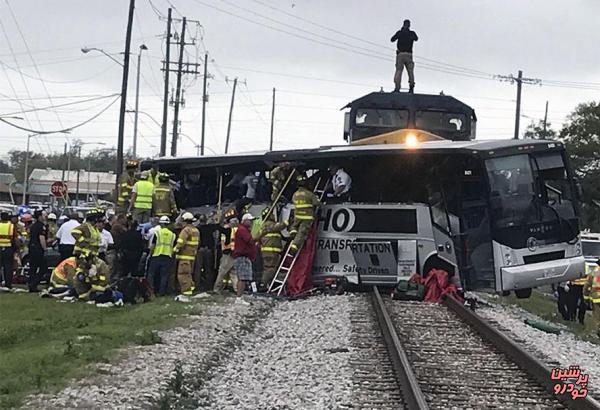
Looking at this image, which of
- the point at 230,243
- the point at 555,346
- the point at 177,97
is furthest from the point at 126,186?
the point at 177,97

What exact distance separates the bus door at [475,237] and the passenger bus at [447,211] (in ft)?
0.06

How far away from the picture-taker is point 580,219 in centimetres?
1709

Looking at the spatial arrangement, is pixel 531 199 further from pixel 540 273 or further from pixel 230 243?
pixel 230 243

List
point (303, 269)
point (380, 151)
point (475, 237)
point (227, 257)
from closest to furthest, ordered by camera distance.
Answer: point (475, 237) → point (380, 151) → point (227, 257) → point (303, 269)

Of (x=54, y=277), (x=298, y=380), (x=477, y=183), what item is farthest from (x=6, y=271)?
(x=298, y=380)

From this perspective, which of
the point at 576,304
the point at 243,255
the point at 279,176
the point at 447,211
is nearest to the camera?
the point at 447,211

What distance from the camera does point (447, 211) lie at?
58.5 feet

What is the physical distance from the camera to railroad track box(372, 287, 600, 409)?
331 inches

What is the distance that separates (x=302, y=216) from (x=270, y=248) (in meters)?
1.11

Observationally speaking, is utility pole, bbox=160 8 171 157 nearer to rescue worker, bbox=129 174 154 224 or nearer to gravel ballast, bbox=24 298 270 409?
rescue worker, bbox=129 174 154 224

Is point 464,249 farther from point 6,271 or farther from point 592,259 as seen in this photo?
point 592,259

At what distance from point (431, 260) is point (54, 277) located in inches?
297

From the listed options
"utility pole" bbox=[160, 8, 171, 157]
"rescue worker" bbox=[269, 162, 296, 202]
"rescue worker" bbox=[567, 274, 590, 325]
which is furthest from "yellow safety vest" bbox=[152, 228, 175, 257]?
"utility pole" bbox=[160, 8, 171, 157]

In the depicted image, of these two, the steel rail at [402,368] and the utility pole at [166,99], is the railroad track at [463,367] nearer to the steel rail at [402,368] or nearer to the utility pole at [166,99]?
the steel rail at [402,368]
